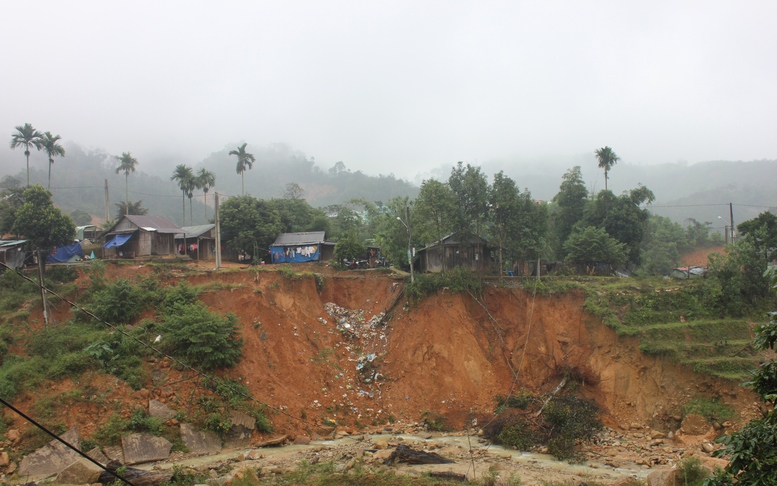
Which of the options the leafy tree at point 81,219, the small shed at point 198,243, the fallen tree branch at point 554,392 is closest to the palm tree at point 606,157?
the fallen tree branch at point 554,392

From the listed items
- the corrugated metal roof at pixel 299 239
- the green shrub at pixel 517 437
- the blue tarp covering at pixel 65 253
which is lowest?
the green shrub at pixel 517 437

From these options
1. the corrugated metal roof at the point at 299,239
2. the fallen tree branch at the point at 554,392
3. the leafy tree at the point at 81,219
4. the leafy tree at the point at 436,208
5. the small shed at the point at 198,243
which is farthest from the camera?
the leafy tree at the point at 81,219

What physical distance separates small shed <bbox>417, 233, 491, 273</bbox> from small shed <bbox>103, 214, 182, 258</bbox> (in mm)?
20411

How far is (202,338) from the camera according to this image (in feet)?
67.6

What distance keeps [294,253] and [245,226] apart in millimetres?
4650

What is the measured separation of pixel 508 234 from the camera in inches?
1134

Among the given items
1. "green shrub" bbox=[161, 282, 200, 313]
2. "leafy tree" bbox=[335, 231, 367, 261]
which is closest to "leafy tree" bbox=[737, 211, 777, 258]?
"leafy tree" bbox=[335, 231, 367, 261]

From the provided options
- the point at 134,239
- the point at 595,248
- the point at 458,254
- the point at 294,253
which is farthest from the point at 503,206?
the point at 134,239

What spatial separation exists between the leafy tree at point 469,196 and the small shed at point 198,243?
22509 mm

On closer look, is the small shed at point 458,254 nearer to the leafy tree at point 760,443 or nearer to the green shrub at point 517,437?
the green shrub at point 517,437

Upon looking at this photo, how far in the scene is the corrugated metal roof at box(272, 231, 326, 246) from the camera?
38281mm

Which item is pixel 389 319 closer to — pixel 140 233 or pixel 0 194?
pixel 140 233

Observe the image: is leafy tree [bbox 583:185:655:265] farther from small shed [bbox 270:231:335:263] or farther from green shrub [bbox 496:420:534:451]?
small shed [bbox 270:231:335:263]

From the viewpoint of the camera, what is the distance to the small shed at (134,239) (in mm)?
34438
